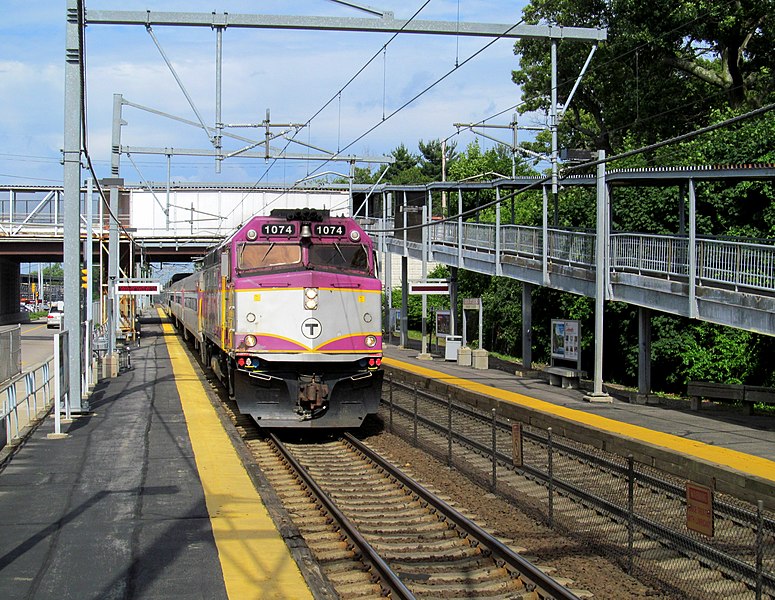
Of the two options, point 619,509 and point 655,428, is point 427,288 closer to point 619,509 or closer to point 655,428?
point 655,428

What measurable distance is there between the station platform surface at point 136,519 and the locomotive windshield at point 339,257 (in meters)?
3.34

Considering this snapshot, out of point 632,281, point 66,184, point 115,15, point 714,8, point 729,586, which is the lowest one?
point 729,586

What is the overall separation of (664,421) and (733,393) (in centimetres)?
219

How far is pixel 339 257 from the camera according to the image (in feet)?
49.4

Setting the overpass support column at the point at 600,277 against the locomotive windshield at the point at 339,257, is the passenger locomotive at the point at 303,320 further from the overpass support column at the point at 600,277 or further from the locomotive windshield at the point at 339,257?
the overpass support column at the point at 600,277

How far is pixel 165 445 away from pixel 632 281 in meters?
10.5

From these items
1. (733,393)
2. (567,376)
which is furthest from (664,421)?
(567,376)

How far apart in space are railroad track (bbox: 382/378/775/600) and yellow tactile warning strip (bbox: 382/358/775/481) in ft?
2.92

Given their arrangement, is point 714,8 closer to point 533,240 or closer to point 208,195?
point 533,240

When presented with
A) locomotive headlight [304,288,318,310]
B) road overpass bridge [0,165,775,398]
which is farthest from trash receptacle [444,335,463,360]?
locomotive headlight [304,288,318,310]

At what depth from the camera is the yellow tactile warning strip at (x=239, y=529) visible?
7.11 m

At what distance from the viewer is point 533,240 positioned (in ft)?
78.7

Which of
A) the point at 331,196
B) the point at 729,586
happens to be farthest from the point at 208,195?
the point at 729,586

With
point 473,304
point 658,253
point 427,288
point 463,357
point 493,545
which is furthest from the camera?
point 427,288
